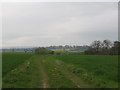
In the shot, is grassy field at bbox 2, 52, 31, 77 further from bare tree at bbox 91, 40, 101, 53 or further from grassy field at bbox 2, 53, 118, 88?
bare tree at bbox 91, 40, 101, 53

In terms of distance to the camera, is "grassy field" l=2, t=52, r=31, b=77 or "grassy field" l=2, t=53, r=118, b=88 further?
"grassy field" l=2, t=52, r=31, b=77

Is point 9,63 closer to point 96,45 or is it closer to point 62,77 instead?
point 62,77

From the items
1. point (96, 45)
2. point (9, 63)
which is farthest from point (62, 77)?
point (96, 45)

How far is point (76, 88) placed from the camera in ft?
24.4

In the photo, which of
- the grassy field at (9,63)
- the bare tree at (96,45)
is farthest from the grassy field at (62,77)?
the bare tree at (96,45)

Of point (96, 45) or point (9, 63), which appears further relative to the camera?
point (96, 45)

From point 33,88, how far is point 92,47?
9319 cm

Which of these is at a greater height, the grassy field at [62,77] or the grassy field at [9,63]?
A: the grassy field at [62,77]

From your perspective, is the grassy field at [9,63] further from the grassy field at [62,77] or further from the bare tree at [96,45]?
the bare tree at [96,45]

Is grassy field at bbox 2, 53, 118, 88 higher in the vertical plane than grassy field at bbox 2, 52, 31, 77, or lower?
higher

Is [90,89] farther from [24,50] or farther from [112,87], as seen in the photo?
[24,50]

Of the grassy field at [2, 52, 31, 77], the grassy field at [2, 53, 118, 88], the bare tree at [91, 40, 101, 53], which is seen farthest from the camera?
the bare tree at [91, 40, 101, 53]

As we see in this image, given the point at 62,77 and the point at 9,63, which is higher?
the point at 62,77

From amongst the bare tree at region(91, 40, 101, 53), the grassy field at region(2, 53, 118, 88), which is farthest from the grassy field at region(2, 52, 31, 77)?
the bare tree at region(91, 40, 101, 53)
